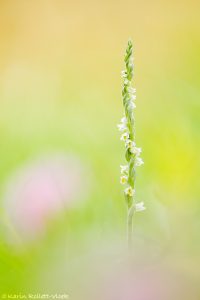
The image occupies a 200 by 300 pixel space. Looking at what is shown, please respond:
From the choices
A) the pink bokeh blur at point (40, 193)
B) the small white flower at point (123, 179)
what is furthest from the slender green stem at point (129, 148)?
the pink bokeh blur at point (40, 193)

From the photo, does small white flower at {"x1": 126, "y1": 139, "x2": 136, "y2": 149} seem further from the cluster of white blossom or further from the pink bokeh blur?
the pink bokeh blur

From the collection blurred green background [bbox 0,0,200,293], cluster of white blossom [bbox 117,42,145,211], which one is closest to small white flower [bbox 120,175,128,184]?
cluster of white blossom [bbox 117,42,145,211]

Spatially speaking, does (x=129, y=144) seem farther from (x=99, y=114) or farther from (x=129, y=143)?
(x=99, y=114)

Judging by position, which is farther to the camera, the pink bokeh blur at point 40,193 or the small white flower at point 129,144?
the pink bokeh blur at point 40,193

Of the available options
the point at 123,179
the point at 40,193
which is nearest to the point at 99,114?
the point at 40,193

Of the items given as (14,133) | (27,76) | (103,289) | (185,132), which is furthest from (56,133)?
(103,289)

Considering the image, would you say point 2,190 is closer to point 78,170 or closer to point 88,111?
point 78,170

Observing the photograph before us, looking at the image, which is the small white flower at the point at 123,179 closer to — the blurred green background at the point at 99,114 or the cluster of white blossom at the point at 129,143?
the cluster of white blossom at the point at 129,143

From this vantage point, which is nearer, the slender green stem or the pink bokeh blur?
the slender green stem
